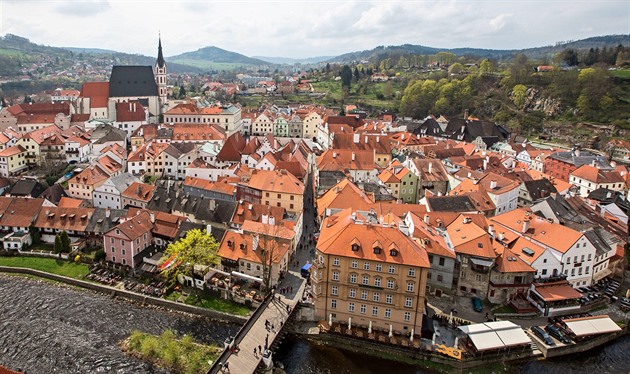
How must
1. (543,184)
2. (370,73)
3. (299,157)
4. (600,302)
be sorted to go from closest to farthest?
(600,302), (543,184), (299,157), (370,73)

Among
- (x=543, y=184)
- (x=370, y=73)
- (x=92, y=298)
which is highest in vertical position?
(x=370, y=73)

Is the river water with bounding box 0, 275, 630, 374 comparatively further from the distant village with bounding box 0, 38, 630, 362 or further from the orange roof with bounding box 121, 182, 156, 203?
the orange roof with bounding box 121, 182, 156, 203

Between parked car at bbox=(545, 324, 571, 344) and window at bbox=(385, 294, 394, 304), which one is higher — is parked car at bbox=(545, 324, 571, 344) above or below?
below

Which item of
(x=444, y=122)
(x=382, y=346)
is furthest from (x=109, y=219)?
(x=444, y=122)

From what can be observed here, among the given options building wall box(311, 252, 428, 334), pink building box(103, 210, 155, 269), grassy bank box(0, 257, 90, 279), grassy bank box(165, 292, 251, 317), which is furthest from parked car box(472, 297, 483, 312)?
grassy bank box(0, 257, 90, 279)

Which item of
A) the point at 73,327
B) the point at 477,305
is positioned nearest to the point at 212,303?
Result: the point at 73,327

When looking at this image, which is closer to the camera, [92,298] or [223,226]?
[92,298]

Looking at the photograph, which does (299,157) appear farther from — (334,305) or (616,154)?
(616,154)
